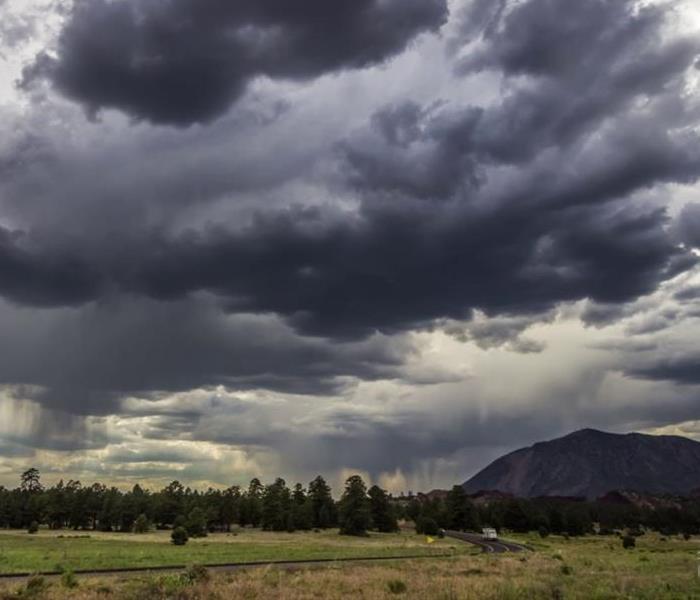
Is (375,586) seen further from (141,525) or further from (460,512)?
(460,512)

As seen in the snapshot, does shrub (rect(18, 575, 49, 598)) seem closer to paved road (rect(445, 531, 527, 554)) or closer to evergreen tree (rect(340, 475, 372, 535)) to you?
paved road (rect(445, 531, 527, 554))

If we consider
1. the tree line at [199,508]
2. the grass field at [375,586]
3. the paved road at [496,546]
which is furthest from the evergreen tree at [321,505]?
the grass field at [375,586]

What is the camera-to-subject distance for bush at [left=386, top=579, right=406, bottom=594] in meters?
30.4

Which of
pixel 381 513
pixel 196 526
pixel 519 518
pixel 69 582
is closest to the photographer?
pixel 69 582

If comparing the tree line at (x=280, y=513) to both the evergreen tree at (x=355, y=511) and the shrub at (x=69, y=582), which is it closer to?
the evergreen tree at (x=355, y=511)

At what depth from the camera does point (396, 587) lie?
3094 cm

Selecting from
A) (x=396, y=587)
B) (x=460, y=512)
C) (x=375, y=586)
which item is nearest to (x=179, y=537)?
(x=375, y=586)

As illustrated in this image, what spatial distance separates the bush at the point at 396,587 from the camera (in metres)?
30.4

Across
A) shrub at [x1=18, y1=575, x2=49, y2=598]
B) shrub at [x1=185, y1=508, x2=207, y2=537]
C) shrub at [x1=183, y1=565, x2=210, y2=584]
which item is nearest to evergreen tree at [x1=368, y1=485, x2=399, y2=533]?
shrub at [x1=185, y1=508, x2=207, y2=537]

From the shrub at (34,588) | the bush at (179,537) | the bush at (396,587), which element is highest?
the bush at (179,537)

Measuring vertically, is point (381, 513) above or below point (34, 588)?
above

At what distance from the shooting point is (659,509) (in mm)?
192375

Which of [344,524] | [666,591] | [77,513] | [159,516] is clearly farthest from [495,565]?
[77,513]

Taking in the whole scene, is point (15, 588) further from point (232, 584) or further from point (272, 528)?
point (272, 528)
